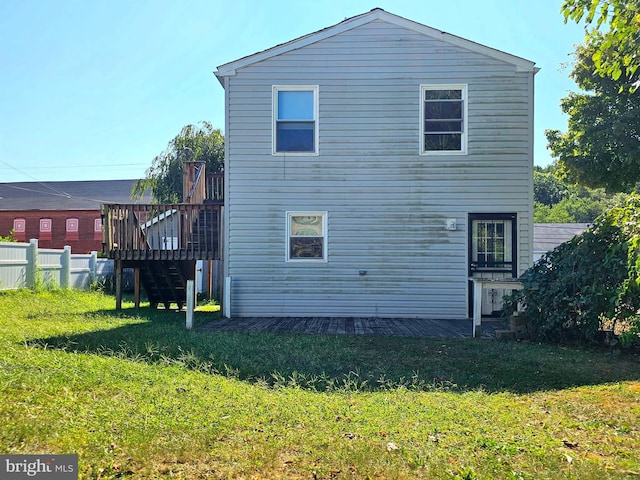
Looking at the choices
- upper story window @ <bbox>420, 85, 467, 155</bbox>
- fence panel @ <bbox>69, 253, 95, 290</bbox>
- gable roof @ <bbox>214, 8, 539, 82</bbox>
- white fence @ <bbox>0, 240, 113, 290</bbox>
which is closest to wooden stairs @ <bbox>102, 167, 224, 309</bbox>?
gable roof @ <bbox>214, 8, 539, 82</bbox>

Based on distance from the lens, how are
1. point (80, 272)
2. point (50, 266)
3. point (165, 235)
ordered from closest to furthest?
point (165, 235) → point (50, 266) → point (80, 272)

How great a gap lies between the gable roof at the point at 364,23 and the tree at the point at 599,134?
17.7 ft

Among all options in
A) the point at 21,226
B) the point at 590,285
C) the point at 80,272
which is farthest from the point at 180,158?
the point at 590,285

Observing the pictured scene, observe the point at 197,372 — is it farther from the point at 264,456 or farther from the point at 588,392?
the point at 588,392

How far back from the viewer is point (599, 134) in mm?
14953

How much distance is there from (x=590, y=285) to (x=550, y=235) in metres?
18.8

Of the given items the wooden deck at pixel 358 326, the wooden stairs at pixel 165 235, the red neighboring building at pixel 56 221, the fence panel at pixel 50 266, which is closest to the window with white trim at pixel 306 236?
the wooden deck at pixel 358 326

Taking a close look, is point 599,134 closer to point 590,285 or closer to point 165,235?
point 590,285

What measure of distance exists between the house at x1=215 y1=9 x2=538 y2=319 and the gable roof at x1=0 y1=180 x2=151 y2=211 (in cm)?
2516

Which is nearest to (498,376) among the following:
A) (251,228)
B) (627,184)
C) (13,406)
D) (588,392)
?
(588,392)

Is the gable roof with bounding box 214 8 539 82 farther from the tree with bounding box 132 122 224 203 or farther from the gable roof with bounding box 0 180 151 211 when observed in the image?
the gable roof with bounding box 0 180 151 211

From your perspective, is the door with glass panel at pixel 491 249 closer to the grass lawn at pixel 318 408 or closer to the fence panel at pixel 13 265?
the grass lawn at pixel 318 408

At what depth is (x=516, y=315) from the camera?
304 inches

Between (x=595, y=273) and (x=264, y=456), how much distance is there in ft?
19.0
